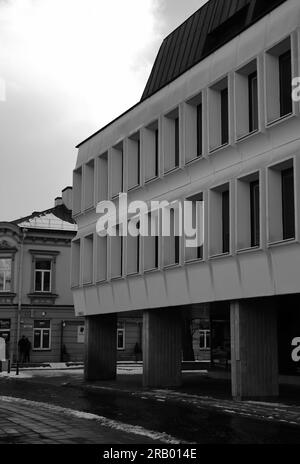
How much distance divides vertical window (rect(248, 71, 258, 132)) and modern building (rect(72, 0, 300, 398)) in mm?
40

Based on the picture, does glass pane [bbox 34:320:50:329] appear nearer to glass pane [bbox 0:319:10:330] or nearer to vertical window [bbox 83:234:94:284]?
glass pane [bbox 0:319:10:330]

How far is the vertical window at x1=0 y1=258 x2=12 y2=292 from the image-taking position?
4419 centimetres

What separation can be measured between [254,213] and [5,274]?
28.2 m

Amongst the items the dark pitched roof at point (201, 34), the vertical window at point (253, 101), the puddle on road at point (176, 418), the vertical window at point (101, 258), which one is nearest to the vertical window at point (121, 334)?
the vertical window at point (101, 258)

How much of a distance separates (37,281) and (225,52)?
28044mm

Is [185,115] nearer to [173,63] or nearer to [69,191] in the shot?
[173,63]

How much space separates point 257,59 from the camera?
18.8 meters

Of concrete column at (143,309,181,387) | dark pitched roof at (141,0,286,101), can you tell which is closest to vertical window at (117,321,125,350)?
dark pitched roof at (141,0,286,101)

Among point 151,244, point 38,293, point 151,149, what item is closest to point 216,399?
point 151,244

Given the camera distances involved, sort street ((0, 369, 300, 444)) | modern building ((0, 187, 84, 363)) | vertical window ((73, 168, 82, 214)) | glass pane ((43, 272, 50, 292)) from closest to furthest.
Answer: street ((0, 369, 300, 444))
vertical window ((73, 168, 82, 214))
modern building ((0, 187, 84, 363))
glass pane ((43, 272, 50, 292))

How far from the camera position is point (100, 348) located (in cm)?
2939

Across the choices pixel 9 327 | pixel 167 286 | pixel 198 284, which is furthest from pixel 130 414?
pixel 9 327

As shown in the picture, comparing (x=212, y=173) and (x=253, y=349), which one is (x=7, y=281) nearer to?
(x=212, y=173)

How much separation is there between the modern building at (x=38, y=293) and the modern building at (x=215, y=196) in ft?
48.1
